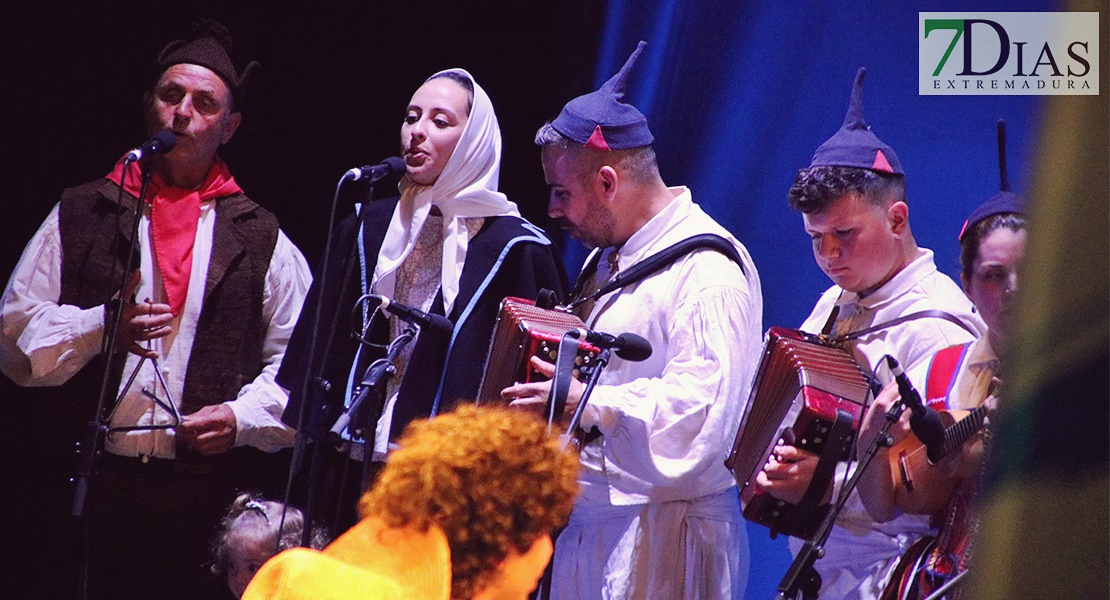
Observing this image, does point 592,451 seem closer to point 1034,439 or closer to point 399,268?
point 399,268

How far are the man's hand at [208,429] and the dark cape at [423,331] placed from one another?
0.30 metres

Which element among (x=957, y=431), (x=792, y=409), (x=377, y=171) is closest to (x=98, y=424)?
(x=377, y=171)

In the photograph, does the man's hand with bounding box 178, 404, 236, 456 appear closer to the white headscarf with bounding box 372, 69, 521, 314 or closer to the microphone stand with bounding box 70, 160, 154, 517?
the microphone stand with bounding box 70, 160, 154, 517

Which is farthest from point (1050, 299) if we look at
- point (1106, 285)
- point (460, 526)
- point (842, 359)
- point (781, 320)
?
point (781, 320)

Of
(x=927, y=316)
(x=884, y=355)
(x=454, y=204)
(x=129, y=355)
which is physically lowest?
(x=129, y=355)

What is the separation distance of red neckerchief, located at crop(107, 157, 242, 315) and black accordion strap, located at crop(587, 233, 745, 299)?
1809 millimetres

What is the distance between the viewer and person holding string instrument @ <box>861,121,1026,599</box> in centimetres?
280

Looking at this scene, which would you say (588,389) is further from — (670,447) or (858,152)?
(858,152)

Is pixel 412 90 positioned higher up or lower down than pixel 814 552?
higher up

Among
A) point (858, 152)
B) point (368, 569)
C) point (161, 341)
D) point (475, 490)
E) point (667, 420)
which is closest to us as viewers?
point (368, 569)

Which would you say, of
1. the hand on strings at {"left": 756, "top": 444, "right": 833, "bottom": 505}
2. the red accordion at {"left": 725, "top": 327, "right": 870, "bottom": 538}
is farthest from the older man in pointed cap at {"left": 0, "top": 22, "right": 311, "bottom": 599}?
the hand on strings at {"left": 756, "top": 444, "right": 833, "bottom": 505}

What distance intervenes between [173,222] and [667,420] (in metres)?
2.29

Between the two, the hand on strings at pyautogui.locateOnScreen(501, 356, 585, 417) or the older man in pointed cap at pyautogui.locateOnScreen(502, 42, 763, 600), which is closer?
the hand on strings at pyautogui.locateOnScreen(501, 356, 585, 417)

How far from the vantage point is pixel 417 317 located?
347cm
